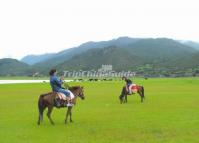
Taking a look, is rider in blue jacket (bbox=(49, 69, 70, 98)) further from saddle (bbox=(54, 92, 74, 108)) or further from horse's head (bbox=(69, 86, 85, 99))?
horse's head (bbox=(69, 86, 85, 99))

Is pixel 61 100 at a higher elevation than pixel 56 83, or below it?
below

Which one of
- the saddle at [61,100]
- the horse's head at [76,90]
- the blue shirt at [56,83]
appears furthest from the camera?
the horse's head at [76,90]

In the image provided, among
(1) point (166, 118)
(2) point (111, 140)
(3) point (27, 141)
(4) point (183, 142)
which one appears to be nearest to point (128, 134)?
(2) point (111, 140)

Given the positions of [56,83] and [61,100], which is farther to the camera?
[56,83]

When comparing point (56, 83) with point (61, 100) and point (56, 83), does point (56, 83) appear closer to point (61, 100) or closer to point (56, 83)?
point (56, 83)

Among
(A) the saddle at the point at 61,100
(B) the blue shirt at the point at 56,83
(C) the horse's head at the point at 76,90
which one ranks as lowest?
(A) the saddle at the point at 61,100

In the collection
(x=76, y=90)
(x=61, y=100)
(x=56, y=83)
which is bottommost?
(x=61, y=100)

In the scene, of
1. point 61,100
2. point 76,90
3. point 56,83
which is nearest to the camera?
point 61,100

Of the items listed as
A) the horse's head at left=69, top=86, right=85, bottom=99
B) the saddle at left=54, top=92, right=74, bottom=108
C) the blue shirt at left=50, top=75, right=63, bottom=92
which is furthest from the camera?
the horse's head at left=69, top=86, right=85, bottom=99

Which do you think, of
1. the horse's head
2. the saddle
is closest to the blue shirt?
the saddle

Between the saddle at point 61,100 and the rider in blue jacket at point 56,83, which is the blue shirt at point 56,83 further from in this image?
the saddle at point 61,100

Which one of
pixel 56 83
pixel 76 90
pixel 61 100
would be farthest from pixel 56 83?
pixel 76 90

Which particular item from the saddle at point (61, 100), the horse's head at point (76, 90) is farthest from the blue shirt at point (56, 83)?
the horse's head at point (76, 90)

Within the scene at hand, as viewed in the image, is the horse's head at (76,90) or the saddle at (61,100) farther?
the horse's head at (76,90)
